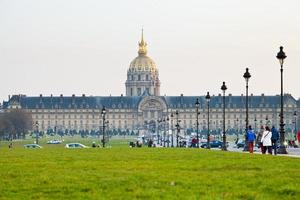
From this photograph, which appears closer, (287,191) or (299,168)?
(287,191)

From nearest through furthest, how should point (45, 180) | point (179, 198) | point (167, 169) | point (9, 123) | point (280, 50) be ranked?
point (179, 198) → point (45, 180) → point (167, 169) → point (280, 50) → point (9, 123)

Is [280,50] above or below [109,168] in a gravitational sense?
above

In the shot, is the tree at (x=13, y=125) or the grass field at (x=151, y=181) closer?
the grass field at (x=151, y=181)

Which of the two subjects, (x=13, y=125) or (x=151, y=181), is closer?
(x=151, y=181)

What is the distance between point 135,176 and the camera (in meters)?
15.8

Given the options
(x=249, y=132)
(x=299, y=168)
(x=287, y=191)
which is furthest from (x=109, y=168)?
(x=249, y=132)

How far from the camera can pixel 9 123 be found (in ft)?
420

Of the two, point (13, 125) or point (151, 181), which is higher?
point (13, 125)

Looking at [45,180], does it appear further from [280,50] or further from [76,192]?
[280,50]

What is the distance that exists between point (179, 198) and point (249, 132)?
20.1m

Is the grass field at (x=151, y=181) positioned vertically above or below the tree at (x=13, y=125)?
below

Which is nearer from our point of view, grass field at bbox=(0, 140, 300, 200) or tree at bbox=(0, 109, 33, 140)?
grass field at bbox=(0, 140, 300, 200)

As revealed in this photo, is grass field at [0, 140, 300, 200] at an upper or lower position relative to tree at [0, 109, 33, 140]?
lower

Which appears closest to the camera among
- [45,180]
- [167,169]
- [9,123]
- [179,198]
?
[179,198]
